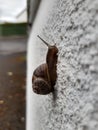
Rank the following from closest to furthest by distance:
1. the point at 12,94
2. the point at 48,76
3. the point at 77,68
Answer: the point at 77,68 → the point at 48,76 → the point at 12,94

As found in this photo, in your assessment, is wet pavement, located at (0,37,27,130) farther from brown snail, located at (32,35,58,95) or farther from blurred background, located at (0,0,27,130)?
brown snail, located at (32,35,58,95)

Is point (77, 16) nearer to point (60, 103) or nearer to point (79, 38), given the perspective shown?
point (79, 38)

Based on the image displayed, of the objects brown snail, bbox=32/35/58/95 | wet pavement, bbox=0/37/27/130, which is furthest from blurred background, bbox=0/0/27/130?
brown snail, bbox=32/35/58/95

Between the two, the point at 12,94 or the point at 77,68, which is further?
the point at 12,94

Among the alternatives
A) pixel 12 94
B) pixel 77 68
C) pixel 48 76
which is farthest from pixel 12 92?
pixel 77 68

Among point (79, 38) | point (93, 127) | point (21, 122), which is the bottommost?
point (21, 122)

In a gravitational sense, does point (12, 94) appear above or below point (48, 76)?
below

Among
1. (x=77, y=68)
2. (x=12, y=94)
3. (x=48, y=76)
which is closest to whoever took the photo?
(x=77, y=68)

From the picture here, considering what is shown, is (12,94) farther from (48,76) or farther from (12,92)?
(48,76)

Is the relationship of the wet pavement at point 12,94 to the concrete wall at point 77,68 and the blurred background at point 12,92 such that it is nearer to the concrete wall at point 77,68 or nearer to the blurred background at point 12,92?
the blurred background at point 12,92

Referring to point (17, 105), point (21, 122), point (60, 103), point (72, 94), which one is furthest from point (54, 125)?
point (17, 105)

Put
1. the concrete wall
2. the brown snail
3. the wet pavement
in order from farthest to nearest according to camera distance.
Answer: the wet pavement → the brown snail → the concrete wall
